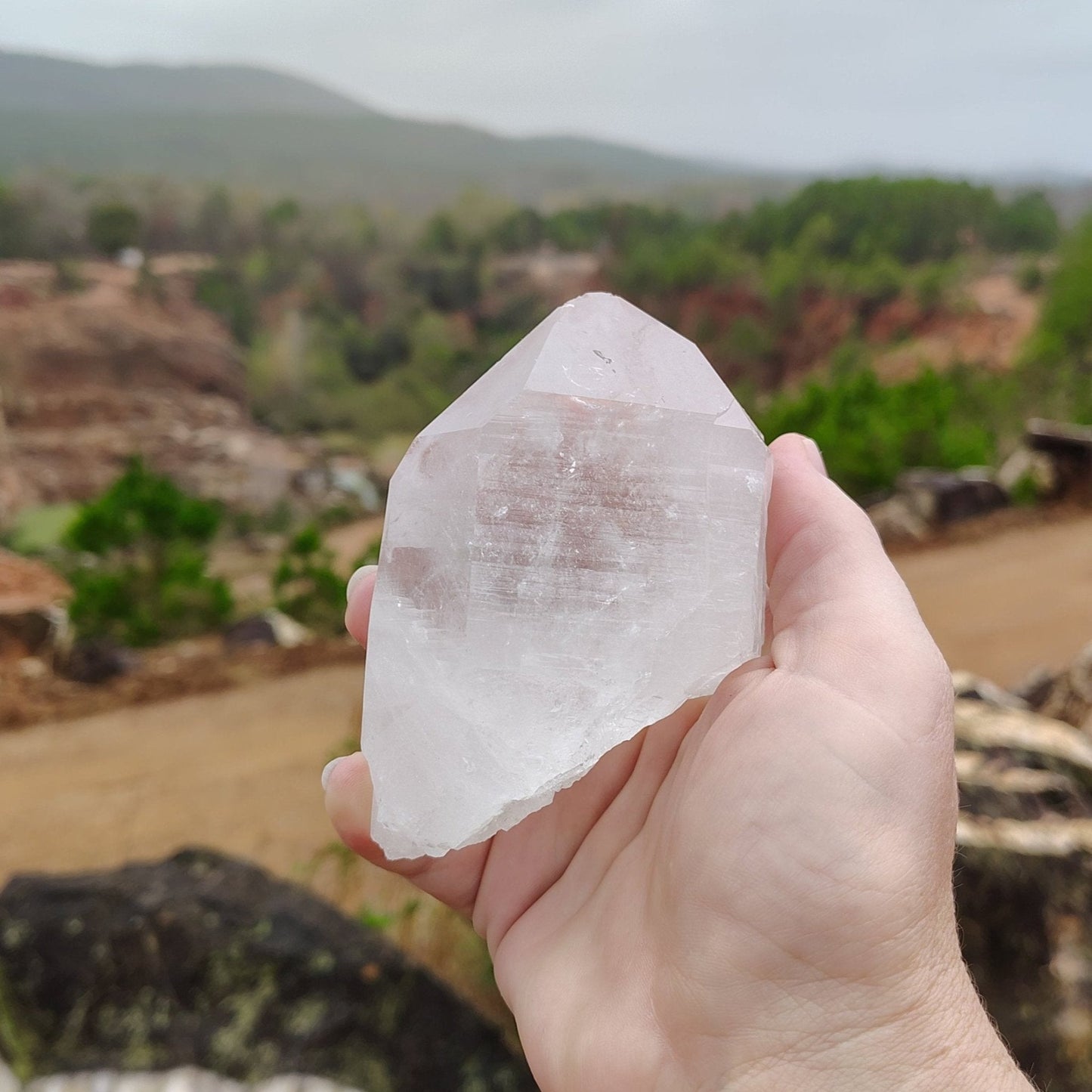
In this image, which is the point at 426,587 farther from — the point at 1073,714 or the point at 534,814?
the point at 1073,714

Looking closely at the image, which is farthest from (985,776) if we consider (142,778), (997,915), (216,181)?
(216,181)

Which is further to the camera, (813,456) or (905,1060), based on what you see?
(813,456)

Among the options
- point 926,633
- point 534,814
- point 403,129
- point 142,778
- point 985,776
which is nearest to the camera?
point 926,633

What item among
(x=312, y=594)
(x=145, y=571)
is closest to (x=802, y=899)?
(x=312, y=594)

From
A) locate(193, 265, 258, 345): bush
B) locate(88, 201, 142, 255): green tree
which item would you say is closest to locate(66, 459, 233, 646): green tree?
locate(193, 265, 258, 345): bush

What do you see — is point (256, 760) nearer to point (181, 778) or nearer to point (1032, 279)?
point (181, 778)

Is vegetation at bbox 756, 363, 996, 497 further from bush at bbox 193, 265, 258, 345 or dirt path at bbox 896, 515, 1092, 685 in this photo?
bush at bbox 193, 265, 258, 345
